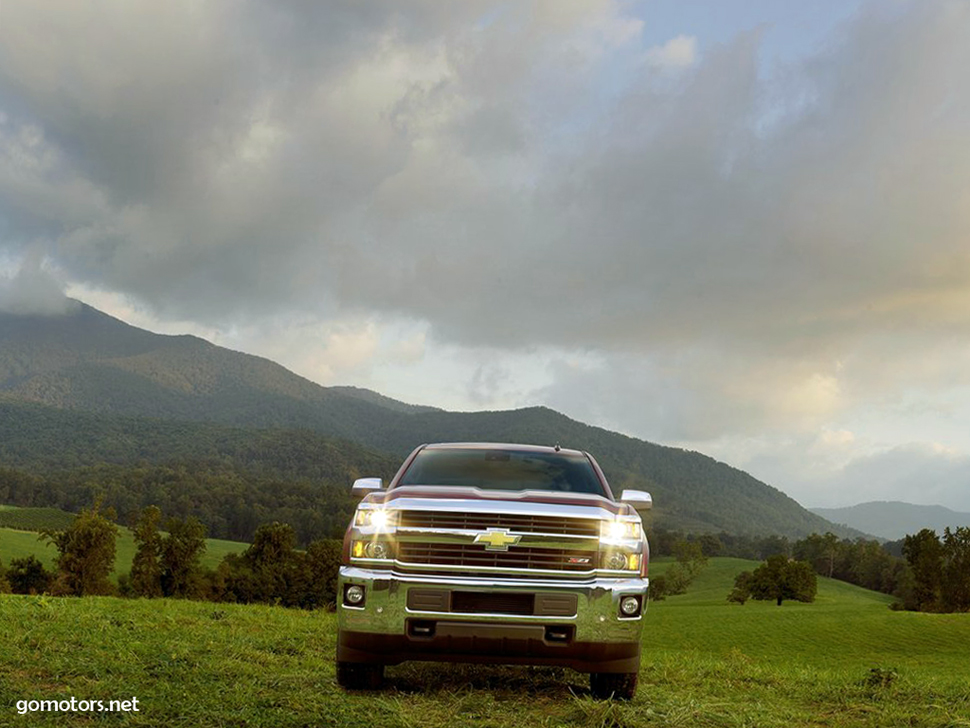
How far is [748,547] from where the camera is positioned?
6437 inches

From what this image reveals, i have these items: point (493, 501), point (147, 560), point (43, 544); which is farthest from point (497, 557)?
point (43, 544)

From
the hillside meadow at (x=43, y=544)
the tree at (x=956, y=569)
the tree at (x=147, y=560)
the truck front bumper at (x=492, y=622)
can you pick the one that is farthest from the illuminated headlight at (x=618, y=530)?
the tree at (x=956, y=569)

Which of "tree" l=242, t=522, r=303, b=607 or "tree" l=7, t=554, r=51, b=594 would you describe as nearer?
"tree" l=242, t=522, r=303, b=607

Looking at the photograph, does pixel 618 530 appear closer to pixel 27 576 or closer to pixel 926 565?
pixel 27 576

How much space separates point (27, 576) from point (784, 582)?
66022 mm

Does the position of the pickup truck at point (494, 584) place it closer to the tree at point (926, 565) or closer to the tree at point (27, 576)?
the tree at point (27, 576)

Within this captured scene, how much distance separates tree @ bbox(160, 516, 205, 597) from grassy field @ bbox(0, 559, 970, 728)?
50614 millimetres

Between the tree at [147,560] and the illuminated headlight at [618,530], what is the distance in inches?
2248

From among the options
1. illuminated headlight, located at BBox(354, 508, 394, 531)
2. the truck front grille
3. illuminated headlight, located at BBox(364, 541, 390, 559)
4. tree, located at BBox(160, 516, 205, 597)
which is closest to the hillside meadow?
tree, located at BBox(160, 516, 205, 597)

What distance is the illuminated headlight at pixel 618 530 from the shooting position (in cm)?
642

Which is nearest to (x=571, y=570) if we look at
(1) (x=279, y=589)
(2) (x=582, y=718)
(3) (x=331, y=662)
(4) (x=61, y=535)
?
(2) (x=582, y=718)

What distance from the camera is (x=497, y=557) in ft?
20.8

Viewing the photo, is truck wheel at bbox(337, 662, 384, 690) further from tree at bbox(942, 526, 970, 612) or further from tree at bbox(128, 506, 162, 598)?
tree at bbox(942, 526, 970, 612)

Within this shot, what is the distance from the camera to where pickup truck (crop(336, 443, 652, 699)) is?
614 cm
